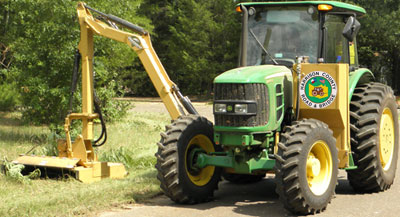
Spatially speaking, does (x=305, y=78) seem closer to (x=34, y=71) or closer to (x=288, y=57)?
(x=288, y=57)

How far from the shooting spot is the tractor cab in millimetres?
8500

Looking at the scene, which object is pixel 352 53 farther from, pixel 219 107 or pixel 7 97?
pixel 7 97

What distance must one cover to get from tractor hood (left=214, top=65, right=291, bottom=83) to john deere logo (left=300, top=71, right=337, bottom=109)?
37cm

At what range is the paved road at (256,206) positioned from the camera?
286 inches

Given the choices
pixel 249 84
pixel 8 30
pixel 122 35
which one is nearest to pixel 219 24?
pixel 8 30

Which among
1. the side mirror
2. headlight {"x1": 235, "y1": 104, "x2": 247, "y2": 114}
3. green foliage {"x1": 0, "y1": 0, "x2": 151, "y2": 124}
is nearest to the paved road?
headlight {"x1": 235, "y1": 104, "x2": 247, "y2": 114}

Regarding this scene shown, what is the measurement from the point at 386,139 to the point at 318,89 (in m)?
1.93

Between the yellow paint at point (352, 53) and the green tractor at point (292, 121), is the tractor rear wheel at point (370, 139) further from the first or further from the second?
the yellow paint at point (352, 53)

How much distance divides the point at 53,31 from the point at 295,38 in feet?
25.8

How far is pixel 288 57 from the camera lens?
8531 millimetres

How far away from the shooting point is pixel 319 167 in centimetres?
740

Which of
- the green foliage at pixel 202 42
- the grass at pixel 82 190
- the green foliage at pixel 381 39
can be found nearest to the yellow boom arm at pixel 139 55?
the grass at pixel 82 190

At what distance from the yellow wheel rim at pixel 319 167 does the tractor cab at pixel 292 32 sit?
1.42 meters

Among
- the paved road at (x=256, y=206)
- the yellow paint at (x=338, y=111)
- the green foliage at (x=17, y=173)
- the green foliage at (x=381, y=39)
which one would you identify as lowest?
the paved road at (x=256, y=206)
